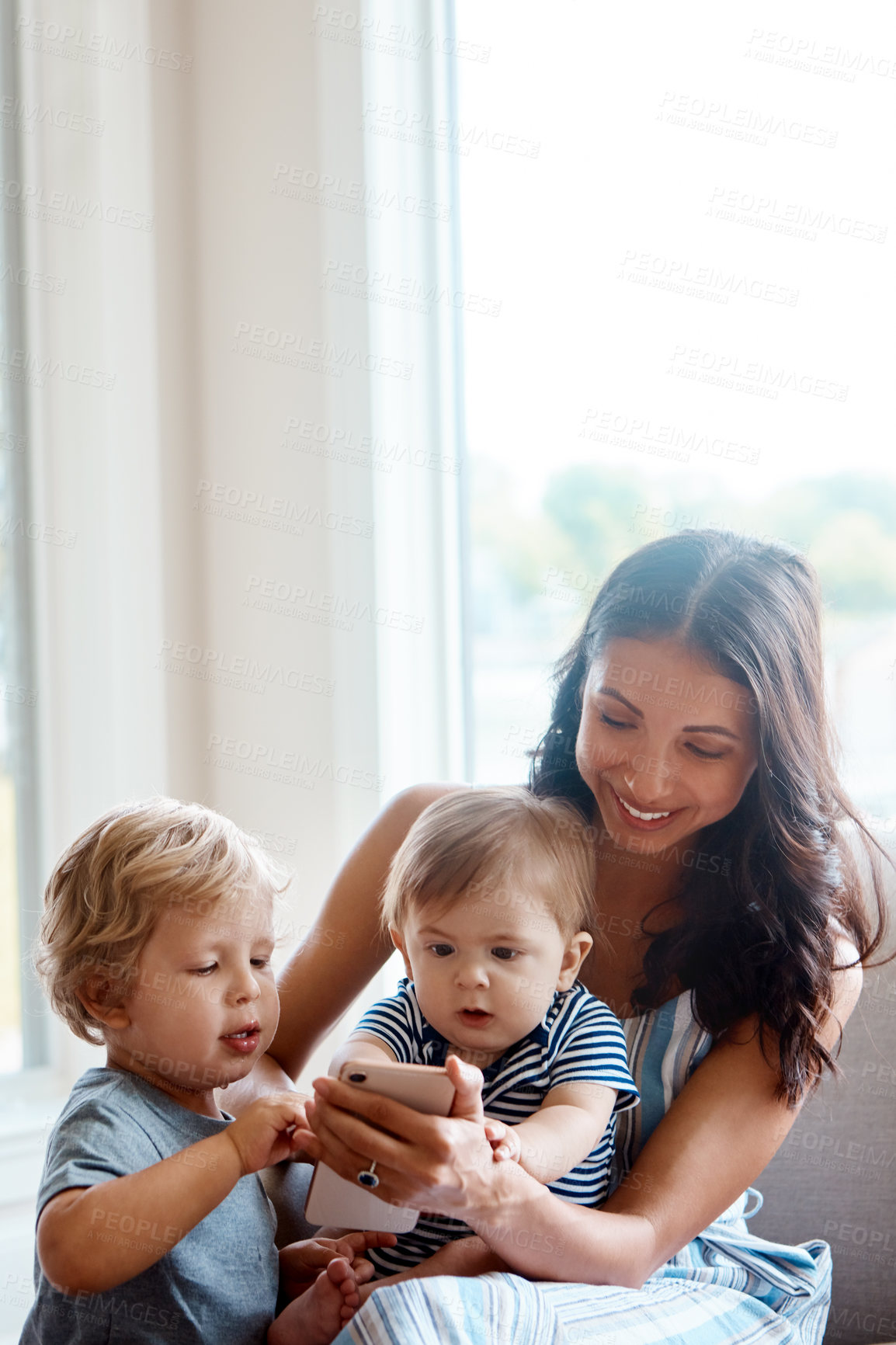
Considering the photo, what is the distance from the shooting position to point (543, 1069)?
1.21 metres

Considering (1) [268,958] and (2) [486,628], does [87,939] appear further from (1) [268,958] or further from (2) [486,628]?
(2) [486,628]

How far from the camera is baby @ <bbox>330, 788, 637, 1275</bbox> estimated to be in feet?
3.84

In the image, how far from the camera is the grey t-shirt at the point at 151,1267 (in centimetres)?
105

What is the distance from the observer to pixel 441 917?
119 cm

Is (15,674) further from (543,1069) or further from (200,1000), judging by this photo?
(543,1069)

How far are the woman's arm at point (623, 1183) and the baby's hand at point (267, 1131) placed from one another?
31 mm

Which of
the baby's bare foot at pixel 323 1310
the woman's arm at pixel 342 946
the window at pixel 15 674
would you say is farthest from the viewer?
the window at pixel 15 674

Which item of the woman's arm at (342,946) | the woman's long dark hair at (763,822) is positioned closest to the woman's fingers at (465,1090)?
the woman's long dark hair at (763,822)

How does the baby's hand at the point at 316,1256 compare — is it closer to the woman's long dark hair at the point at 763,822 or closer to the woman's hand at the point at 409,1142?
the woman's hand at the point at 409,1142

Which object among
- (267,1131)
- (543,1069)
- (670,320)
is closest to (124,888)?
(267,1131)

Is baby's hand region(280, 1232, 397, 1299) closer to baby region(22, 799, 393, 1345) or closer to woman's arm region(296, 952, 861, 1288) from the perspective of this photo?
baby region(22, 799, 393, 1345)

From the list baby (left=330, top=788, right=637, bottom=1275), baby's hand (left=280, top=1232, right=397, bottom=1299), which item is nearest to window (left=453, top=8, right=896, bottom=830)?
baby (left=330, top=788, right=637, bottom=1275)

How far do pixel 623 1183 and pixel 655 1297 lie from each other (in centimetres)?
12

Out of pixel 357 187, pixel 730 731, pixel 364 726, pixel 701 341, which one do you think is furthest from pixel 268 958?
pixel 357 187
